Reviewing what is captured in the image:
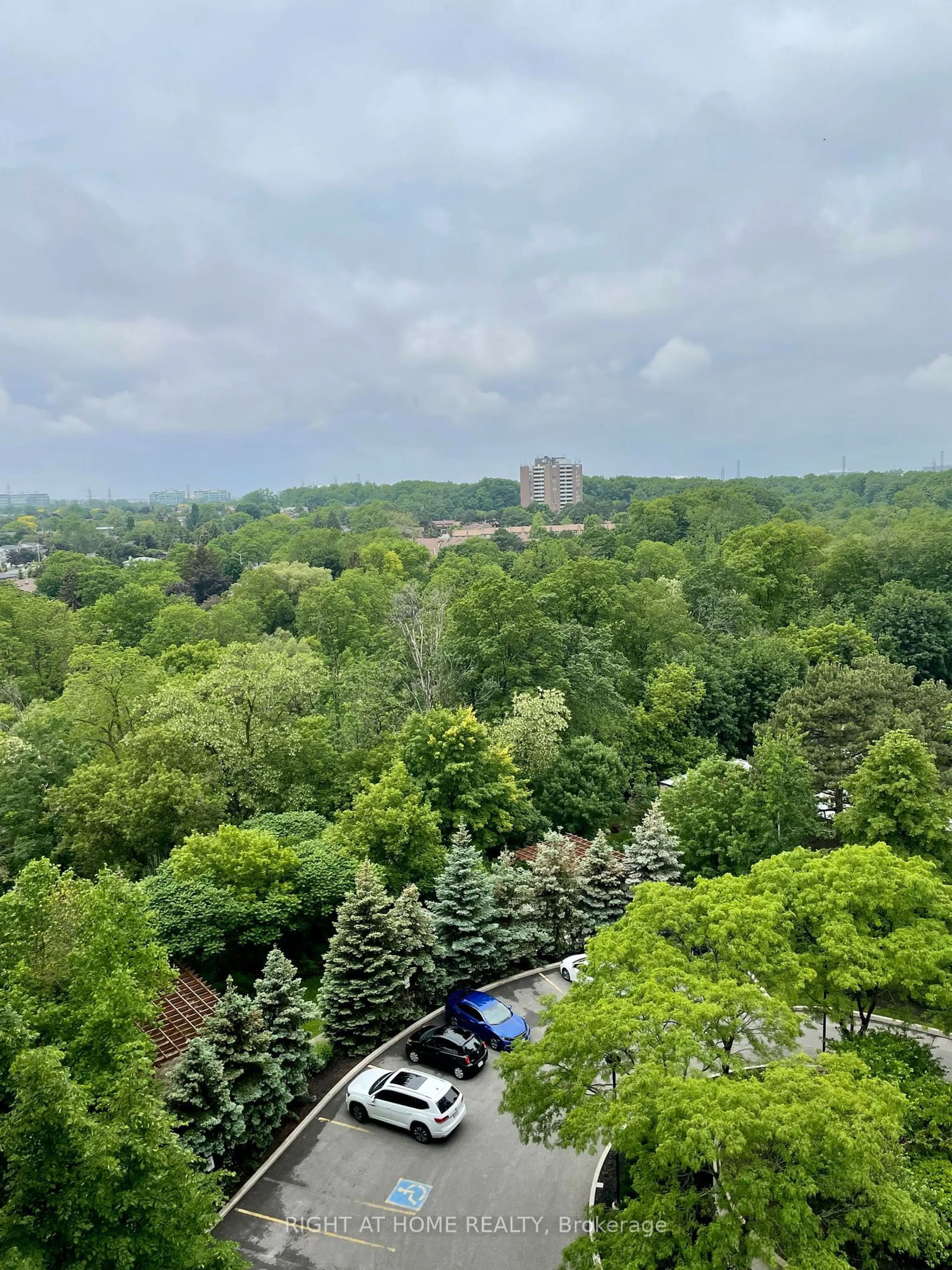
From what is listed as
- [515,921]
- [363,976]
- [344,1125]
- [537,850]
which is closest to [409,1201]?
[344,1125]

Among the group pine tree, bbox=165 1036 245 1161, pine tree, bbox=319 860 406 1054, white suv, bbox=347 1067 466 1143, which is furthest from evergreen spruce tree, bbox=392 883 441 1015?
pine tree, bbox=165 1036 245 1161

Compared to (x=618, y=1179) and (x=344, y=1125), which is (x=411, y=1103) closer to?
(x=344, y=1125)

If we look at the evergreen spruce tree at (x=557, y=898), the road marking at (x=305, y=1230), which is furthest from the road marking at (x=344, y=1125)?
the evergreen spruce tree at (x=557, y=898)

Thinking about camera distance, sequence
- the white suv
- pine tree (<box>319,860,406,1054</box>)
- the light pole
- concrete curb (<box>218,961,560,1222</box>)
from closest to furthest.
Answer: the light pole, concrete curb (<box>218,961,560,1222</box>), the white suv, pine tree (<box>319,860,406,1054</box>)

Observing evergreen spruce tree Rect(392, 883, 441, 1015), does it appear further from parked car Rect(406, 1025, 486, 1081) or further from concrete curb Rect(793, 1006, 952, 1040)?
concrete curb Rect(793, 1006, 952, 1040)

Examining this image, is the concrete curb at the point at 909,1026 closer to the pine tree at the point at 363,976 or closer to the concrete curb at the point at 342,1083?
the concrete curb at the point at 342,1083

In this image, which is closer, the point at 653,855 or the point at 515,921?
the point at 515,921

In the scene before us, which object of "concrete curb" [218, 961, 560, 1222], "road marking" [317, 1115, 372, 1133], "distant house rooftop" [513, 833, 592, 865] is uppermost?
"distant house rooftop" [513, 833, 592, 865]
